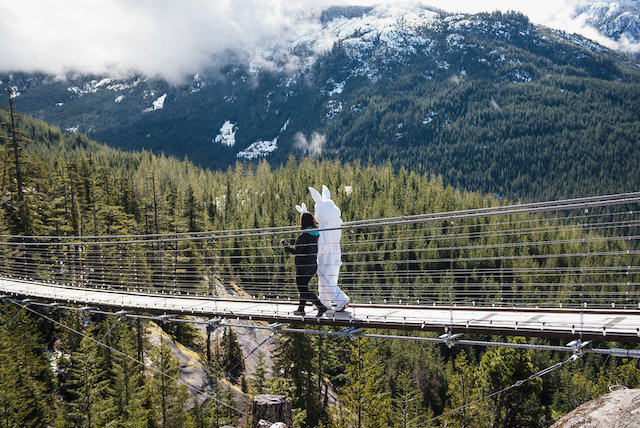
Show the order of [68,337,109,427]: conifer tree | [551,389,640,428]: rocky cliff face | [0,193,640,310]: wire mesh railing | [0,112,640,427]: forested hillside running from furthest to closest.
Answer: [0,112,640,427]: forested hillside < [68,337,109,427]: conifer tree < [0,193,640,310]: wire mesh railing < [551,389,640,428]: rocky cliff face

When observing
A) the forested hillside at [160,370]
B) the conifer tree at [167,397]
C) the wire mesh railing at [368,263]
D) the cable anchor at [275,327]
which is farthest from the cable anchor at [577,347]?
the conifer tree at [167,397]

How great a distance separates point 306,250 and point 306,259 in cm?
14

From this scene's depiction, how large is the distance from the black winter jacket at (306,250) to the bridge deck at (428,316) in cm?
73

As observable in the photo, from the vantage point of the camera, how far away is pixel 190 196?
39125mm

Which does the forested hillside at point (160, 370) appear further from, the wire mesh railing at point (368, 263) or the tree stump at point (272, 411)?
the tree stump at point (272, 411)

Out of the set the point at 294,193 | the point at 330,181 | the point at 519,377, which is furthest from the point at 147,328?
the point at 330,181

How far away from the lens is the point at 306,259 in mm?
7121

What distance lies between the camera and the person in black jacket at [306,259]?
6.97 meters

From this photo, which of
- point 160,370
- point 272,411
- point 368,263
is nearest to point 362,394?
point 160,370

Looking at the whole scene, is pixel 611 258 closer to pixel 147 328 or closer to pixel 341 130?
pixel 147 328

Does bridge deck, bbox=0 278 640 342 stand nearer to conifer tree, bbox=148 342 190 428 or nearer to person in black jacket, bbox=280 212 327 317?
person in black jacket, bbox=280 212 327 317

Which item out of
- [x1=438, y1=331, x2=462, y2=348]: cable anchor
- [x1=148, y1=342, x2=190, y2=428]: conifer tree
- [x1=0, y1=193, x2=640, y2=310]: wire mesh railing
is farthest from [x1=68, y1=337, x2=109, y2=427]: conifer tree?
[x1=438, y1=331, x2=462, y2=348]: cable anchor

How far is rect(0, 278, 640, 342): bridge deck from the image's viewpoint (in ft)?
16.2

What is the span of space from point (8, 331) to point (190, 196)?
22574 millimetres
